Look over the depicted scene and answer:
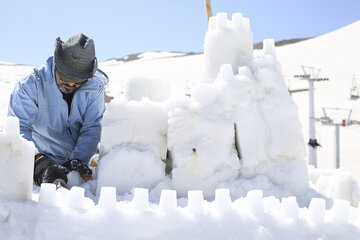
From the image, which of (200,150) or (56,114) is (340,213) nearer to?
(200,150)

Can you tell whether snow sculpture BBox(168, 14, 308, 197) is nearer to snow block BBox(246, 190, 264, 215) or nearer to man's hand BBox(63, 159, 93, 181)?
man's hand BBox(63, 159, 93, 181)

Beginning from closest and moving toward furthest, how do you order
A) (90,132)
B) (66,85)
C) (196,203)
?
1. (196,203)
2. (66,85)
3. (90,132)

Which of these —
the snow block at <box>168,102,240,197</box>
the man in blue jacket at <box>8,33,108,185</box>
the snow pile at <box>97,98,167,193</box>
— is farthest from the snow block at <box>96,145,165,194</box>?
the man in blue jacket at <box>8,33,108,185</box>

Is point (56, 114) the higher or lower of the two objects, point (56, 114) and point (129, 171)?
the higher

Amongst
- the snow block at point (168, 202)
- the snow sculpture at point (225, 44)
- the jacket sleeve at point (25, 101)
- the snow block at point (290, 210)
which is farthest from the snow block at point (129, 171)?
the snow block at point (290, 210)

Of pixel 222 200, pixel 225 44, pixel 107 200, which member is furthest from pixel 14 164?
pixel 225 44

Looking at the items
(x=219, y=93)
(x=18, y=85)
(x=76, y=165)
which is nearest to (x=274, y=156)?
(x=219, y=93)

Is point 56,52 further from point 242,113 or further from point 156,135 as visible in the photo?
point 242,113

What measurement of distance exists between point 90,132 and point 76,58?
0.90 meters

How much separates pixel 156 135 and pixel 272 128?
1.03 meters

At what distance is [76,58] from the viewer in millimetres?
3592

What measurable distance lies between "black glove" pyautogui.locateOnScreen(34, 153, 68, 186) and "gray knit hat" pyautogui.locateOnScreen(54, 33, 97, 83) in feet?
2.51

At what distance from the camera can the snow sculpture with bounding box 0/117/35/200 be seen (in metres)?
2.00

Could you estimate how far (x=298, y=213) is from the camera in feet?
7.27
